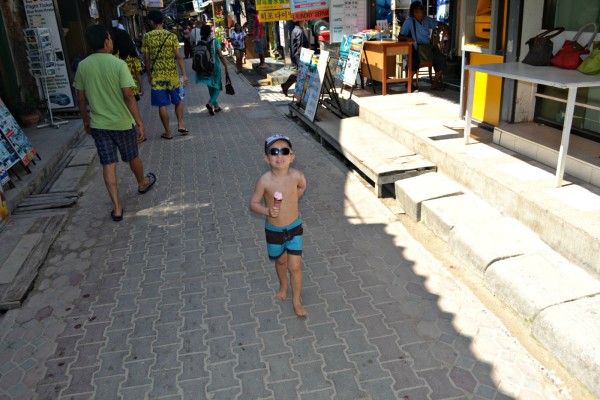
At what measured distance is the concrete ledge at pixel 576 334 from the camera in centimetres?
293

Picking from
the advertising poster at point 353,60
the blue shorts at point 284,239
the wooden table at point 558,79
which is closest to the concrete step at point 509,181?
the wooden table at point 558,79

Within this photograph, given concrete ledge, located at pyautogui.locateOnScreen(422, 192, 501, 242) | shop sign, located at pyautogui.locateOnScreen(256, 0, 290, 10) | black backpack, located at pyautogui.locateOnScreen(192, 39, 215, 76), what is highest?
shop sign, located at pyautogui.locateOnScreen(256, 0, 290, 10)

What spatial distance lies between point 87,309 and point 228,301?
1173mm

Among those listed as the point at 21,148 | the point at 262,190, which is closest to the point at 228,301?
the point at 262,190

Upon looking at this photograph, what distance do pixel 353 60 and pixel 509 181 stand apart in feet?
16.5

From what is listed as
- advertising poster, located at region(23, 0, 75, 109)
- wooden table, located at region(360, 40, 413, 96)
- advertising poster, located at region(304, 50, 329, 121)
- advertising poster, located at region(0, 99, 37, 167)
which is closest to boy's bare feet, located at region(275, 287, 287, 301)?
advertising poster, located at region(0, 99, 37, 167)

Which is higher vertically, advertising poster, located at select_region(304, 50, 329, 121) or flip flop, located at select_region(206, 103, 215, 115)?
advertising poster, located at select_region(304, 50, 329, 121)

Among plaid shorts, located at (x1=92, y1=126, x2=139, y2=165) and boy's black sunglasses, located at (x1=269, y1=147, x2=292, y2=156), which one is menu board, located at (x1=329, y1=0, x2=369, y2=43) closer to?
plaid shorts, located at (x1=92, y1=126, x2=139, y2=165)

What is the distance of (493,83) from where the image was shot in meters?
6.71

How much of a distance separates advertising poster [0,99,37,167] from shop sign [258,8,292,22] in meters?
7.75

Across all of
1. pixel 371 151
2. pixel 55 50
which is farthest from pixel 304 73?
pixel 55 50

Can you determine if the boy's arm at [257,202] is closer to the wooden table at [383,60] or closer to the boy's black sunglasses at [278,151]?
the boy's black sunglasses at [278,151]

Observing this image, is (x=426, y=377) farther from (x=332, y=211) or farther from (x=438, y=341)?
(x=332, y=211)

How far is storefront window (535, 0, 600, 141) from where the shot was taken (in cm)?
527
